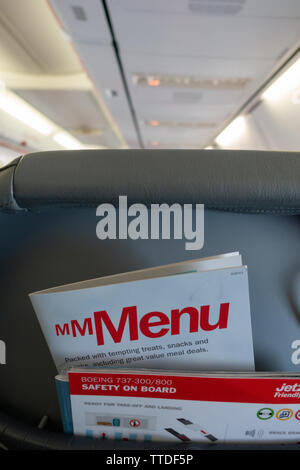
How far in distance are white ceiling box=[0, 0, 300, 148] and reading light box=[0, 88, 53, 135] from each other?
37 centimetres

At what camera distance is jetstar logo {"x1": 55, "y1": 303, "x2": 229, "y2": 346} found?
0.79ft

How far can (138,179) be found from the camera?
229mm

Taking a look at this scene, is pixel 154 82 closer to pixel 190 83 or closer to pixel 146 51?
pixel 190 83

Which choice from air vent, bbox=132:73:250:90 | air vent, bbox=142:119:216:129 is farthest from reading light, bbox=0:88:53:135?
air vent, bbox=132:73:250:90

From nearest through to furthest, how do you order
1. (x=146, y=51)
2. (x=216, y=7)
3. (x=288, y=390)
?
(x=288, y=390) < (x=216, y=7) < (x=146, y=51)

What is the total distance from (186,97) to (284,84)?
967 millimetres

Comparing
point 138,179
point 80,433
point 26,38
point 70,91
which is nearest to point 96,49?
point 26,38

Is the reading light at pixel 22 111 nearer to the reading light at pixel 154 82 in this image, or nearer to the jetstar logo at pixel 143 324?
the reading light at pixel 154 82

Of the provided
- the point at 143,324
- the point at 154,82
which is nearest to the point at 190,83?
the point at 154,82

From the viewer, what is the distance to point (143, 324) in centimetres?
25

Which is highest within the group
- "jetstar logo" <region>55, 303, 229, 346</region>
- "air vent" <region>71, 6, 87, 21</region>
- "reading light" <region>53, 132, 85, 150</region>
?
"reading light" <region>53, 132, 85, 150</region>

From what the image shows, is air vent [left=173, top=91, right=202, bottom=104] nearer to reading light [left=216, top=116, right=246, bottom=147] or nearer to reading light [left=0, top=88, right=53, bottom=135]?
reading light [left=216, top=116, right=246, bottom=147]

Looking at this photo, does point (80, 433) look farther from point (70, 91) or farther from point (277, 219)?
point (70, 91)

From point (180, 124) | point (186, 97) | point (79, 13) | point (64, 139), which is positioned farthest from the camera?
point (64, 139)
